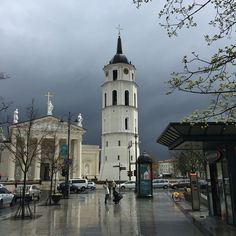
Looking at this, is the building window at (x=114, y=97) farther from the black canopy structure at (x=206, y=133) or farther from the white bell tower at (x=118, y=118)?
the black canopy structure at (x=206, y=133)

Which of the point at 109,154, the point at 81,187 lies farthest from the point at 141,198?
the point at 109,154

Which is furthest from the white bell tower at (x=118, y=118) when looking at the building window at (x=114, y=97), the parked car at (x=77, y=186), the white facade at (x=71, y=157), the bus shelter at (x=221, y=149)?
the bus shelter at (x=221, y=149)

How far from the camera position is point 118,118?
9188 centimetres

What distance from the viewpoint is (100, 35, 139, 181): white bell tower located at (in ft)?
296

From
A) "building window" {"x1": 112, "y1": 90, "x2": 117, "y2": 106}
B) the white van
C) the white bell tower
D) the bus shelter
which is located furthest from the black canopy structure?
"building window" {"x1": 112, "y1": 90, "x2": 117, "y2": 106}

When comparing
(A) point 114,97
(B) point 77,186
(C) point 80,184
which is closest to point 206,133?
(B) point 77,186

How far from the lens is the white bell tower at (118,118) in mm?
90312

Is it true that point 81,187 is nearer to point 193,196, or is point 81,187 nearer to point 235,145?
point 193,196

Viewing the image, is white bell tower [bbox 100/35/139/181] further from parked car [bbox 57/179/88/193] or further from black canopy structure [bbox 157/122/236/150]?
black canopy structure [bbox 157/122/236/150]

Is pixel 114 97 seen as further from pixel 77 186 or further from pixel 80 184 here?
pixel 77 186

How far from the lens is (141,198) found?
1371 inches

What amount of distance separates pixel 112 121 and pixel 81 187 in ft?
113

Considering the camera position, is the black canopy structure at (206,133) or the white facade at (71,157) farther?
the white facade at (71,157)

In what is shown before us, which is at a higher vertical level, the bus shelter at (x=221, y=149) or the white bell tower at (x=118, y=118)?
the white bell tower at (x=118, y=118)
